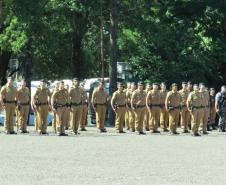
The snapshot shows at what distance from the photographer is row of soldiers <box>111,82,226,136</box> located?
32.2 m

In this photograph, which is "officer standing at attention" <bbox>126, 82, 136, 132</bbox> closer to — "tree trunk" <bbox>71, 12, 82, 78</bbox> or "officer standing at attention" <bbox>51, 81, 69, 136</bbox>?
"officer standing at attention" <bbox>51, 81, 69, 136</bbox>

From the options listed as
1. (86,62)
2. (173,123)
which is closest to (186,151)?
(173,123)

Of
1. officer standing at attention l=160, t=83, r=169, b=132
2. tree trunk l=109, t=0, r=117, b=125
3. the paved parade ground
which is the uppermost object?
tree trunk l=109, t=0, r=117, b=125

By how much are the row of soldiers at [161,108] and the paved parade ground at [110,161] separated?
4127mm

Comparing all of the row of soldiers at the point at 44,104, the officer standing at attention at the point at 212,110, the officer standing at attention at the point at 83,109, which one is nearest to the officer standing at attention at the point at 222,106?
the officer standing at attention at the point at 212,110

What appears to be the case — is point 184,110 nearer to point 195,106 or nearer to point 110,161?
point 195,106

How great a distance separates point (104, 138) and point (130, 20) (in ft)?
52.3

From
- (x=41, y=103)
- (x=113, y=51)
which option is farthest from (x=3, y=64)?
(x=41, y=103)

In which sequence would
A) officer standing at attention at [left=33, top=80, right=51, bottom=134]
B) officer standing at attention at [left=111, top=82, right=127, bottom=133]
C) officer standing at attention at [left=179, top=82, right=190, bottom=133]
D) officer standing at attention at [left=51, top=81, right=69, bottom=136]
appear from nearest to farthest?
officer standing at attention at [left=51, top=81, right=69, bottom=136], officer standing at attention at [left=33, top=80, right=51, bottom=134], officer standing at attention at [left=111, top=82, right=127, bottom=133], officer standing at attention at [left=179, top=82, right=190, bottom=133]

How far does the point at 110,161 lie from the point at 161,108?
50.3 feet

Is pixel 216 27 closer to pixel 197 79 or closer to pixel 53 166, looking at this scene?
pixel 197 79

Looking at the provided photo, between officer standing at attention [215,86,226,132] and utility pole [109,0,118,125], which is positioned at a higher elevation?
utility pole [109,0,118,125]

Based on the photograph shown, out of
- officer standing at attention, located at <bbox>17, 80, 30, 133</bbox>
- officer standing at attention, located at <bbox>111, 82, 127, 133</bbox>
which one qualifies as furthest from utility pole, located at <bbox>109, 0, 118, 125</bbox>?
officer standing at attention, located at <bbox>17, 80, 30, 133</bbox>

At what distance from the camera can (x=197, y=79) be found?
45.3 meters
